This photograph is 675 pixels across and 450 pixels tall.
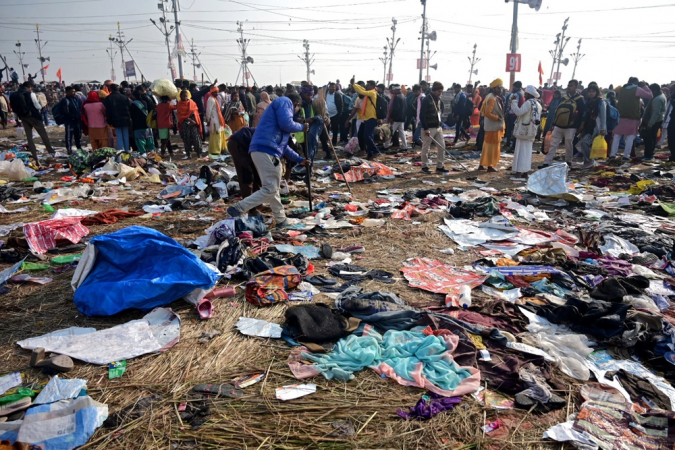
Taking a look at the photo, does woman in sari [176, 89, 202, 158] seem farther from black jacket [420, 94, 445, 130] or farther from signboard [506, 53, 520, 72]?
signboard [506, 53, 520, 72]

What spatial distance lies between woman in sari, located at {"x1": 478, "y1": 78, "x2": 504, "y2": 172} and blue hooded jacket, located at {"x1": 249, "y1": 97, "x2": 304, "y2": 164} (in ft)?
17.2

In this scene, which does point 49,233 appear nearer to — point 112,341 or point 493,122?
point 112,341

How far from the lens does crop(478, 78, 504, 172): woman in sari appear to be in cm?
877

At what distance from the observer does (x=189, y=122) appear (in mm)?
10625

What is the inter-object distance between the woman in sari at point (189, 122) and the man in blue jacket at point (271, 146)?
6041mm

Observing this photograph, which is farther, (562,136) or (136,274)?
(562,136)

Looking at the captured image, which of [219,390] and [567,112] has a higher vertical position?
[567,112]

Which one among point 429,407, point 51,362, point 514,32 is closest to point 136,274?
point 51,362

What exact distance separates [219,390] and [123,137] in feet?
31.2

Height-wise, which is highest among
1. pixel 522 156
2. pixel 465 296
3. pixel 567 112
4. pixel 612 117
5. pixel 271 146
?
pixel 567 112

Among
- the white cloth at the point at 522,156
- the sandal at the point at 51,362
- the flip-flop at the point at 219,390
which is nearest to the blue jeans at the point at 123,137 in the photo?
the sandal at the point at 51,362

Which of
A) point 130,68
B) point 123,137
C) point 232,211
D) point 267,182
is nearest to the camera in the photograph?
point 267,182

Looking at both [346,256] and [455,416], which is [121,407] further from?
[346,256]

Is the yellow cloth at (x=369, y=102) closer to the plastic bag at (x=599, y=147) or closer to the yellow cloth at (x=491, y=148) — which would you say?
the yellow cloth at (x=491, y=148)
